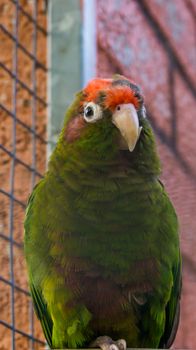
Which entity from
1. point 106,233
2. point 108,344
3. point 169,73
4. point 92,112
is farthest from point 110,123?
point 169,73

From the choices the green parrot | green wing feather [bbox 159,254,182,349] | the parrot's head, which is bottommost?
green wing feather [bbox 159,254,182,349]

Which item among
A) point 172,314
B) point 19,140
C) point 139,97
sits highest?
point 139,97

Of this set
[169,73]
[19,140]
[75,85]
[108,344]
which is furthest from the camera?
[169,73]

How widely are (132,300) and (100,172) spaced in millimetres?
246

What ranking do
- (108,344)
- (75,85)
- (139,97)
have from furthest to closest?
1. (75,85)
2. (139,97)
3. (108,344)

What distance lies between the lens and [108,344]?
4.65 feet

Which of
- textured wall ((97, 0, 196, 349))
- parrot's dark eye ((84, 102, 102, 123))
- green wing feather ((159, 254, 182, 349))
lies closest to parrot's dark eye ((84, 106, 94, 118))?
parrot's dark eye ((84, 102, 102, 123))

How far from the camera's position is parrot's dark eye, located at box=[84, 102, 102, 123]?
153 centimetres

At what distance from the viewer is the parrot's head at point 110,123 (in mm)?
1485

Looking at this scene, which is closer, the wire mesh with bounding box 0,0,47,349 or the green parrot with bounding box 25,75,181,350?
the green parrot with bounding box 25,75,181,350

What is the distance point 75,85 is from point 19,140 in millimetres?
234

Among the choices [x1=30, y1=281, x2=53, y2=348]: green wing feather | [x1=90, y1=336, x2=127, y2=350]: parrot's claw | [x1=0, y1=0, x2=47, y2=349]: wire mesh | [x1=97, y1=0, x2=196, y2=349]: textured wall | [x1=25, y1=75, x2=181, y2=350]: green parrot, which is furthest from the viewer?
[x1=97, y1=0, x2=196, y2=349]: textured wall

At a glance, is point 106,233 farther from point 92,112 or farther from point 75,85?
point 75,85

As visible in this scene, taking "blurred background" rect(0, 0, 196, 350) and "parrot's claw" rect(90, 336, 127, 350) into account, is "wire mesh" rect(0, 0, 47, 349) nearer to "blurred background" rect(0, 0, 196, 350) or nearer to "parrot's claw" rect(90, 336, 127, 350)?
"blurred background" rect(0, 0, 196, 350)
